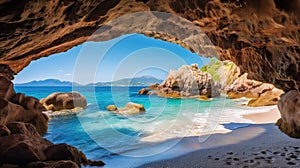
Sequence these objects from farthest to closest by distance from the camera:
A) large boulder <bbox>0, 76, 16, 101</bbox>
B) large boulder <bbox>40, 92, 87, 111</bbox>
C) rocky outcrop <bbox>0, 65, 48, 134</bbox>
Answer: large boulder <bbox>40, 92, 87, 111</bbox>, large boulder <bbox>0, 76, 16, 101</bbox>, rocky outcrop <bbox>0, 65, 48, 134</bbox>

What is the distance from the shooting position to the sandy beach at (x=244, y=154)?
12.5 ft

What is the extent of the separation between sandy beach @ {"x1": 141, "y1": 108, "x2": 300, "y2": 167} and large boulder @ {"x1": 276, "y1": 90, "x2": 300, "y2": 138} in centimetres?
27

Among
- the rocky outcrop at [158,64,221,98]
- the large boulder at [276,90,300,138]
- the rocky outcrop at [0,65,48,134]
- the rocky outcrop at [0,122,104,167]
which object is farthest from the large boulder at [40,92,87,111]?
the rocky outcrop at [158,64,221,98]

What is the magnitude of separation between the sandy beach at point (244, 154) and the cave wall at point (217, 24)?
5.01ft

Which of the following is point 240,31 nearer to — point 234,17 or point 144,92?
point 234,17

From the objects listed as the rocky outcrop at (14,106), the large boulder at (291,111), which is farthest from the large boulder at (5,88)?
the large boulder at (291,111)

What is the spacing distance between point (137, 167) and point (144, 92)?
3229 cm

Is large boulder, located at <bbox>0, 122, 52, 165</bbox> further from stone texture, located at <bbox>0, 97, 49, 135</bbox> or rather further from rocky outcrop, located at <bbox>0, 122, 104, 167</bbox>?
stone texture, located at <bbox>0, 97, 49, 135</bbox>

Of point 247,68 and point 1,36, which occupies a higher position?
point 1,36

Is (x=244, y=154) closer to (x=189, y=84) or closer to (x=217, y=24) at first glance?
(x=217, y=24)

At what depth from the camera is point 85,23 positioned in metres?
4.70

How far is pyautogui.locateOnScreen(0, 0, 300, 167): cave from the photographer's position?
10.7 ft

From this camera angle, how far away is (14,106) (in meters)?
5.62

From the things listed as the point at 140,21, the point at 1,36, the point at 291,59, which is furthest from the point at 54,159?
the point at 291,59
